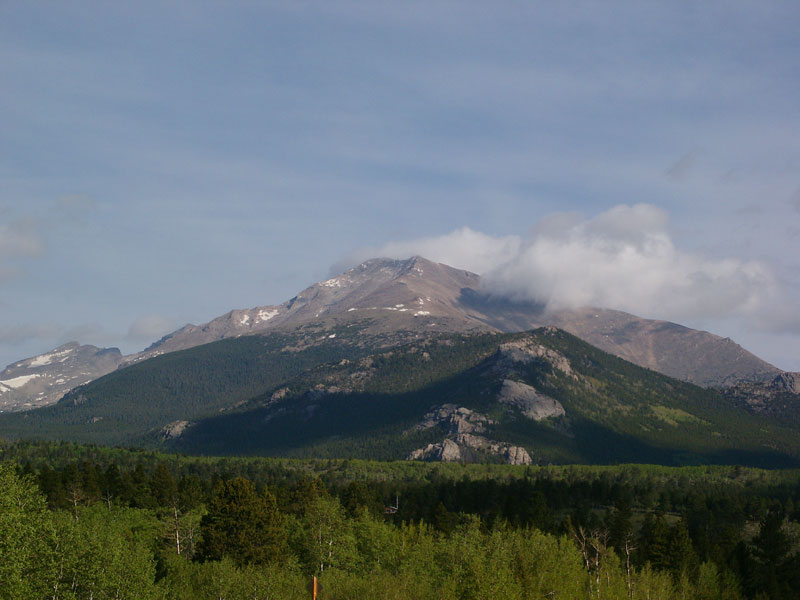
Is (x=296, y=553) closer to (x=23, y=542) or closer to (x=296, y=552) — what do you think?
(x=296, y=552)

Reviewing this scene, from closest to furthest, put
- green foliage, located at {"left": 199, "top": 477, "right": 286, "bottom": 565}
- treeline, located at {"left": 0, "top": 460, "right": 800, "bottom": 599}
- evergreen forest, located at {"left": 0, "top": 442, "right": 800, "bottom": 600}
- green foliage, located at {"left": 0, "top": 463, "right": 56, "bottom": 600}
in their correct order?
green foliage, located at {"left": 0, "top": 463, "right": 56, "bottom": 600}, evergreen forest, located at {"left": 0, "top": 442, "right": 800, "bottom": 600}, treeline, located at {"left": 0, "top": 460, "right": 800, "bottom": 599}, green foliage, located at {"left": 199, "top": 477, "right": 286, "bottom": 565}

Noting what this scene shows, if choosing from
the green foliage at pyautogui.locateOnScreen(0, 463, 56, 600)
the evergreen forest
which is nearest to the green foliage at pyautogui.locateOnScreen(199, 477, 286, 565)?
the evergreen forest

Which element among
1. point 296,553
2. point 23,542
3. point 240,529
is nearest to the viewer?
point 23,542

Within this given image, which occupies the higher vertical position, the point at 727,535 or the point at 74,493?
the point at 74,493

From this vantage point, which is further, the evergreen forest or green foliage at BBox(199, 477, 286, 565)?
green foliage at BBox(199, 477, 286, 565)

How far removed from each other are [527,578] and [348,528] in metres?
38.0

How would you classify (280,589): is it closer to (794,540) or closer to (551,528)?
(551,528)

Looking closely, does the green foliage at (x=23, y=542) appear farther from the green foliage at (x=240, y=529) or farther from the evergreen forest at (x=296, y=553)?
the green foliage at (x=240, y=529)

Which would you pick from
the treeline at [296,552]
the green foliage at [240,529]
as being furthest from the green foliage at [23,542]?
the green foliage at [240,529]

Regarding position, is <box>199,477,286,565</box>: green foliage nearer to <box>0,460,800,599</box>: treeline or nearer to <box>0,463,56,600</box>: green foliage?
<box>0,460,800,599</box>: treeline

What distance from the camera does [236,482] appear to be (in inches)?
4510

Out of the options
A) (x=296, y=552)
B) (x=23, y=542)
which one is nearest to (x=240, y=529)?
(x=296, y=552)

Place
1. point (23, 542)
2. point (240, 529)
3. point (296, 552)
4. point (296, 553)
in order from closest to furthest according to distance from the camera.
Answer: point (23, 542)
point (240, 529)
point (296, 553)
point (296, 552)

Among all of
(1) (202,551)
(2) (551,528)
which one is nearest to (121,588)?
(1) (202,551)
